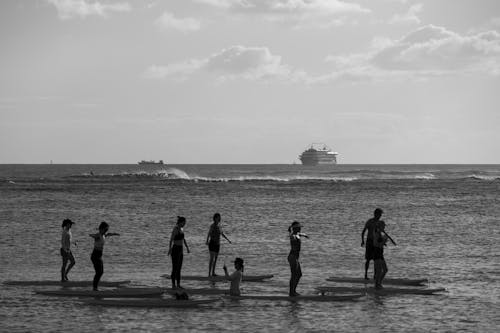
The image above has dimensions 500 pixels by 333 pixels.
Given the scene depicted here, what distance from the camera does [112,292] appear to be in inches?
840

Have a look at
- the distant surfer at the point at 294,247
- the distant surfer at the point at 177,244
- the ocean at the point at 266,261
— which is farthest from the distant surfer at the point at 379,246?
the distant surfer at the point at 177,244

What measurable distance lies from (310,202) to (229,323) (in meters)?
53.7

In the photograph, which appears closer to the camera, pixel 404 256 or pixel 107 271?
pixel 107 271

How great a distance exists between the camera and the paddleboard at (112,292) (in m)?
21.2

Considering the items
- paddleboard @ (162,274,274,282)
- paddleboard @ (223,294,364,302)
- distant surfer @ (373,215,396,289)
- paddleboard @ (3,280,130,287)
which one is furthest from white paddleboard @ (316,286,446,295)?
paddleboard @ (3,280,130,287)

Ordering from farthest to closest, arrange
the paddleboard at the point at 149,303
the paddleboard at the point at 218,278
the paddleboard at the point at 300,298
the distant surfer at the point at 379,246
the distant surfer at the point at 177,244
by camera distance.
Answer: the paddleboard at the point at 218,278 < the distant surfer at the point at 379,246 < the distant surfer at the point at 177,244 < the paddleboard at the point at 300,298 < the paddleboard at the point at 149,303

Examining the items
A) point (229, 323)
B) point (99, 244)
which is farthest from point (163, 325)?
point (99, 244)

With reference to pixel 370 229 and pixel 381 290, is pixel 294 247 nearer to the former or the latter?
pixel 370 229

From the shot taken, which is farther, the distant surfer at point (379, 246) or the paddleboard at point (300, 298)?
the distant surfer at point (379, 246)

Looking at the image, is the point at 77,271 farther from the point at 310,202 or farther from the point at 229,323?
the point at 310,202

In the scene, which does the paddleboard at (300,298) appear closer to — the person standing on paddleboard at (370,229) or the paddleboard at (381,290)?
the paddleboard at (381,290)

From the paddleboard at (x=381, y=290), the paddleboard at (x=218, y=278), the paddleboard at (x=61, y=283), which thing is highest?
the paddleboard at (x=381, y=290)

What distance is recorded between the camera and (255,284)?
79.7 feet

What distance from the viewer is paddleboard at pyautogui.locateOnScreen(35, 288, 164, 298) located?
21.2 m
